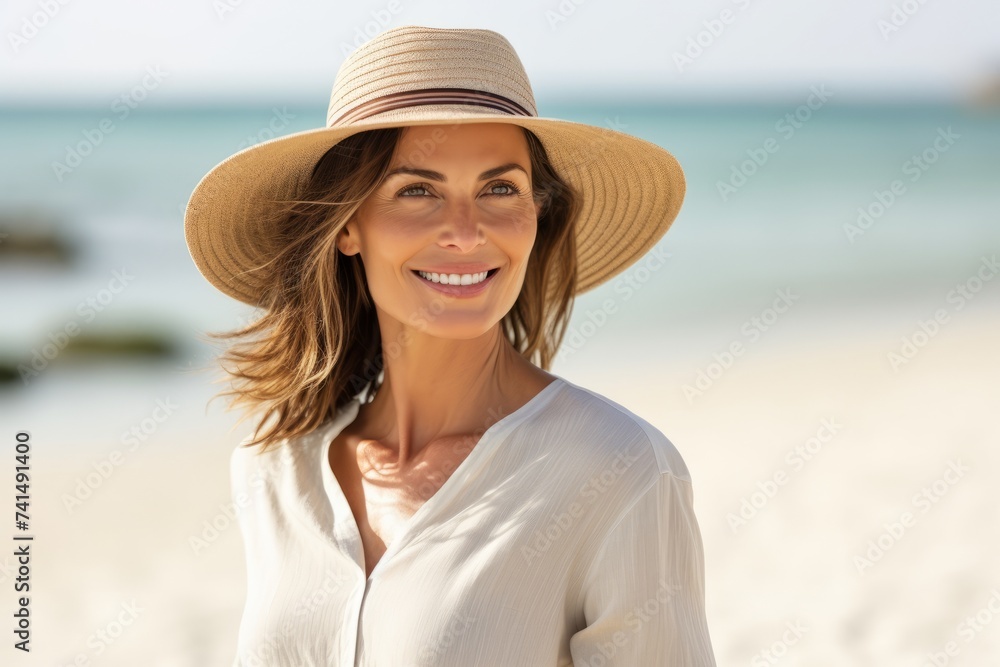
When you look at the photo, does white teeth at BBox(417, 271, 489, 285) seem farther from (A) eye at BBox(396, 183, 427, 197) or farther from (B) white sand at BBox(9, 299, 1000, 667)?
(B) white sand at BBox(9, 299, 1000, 667)

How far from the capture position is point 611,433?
2.20m

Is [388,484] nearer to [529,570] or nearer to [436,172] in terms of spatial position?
[529,570]

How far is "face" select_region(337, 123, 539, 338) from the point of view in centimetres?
224

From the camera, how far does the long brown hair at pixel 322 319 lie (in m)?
2.58

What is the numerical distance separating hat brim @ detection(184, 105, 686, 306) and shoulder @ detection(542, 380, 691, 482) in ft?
1.78

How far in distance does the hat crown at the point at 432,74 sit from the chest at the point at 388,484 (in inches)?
27.2

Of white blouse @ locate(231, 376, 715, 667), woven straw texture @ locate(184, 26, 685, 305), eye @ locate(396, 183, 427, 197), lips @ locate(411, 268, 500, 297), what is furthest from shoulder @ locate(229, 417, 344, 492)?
eye @ locate(396, 183, 427, 197)

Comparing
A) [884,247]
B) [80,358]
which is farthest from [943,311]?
[80,358]

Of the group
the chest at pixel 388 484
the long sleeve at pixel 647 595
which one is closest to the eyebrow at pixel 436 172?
the chest at pixel 388 484

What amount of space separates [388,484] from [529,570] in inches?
17.3

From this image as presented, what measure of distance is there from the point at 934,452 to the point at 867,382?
56.3 inches

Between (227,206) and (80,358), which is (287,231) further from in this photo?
(80,358)

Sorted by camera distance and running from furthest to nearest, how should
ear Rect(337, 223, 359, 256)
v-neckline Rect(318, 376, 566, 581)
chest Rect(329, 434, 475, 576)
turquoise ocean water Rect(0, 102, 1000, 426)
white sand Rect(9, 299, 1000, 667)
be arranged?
turquoise ocean water Rect(0, 102, 1000, 426)
white sand Rect(9, 299, 1000, 667)
ear Rect(337, 223, 359, 256)
chest Rect(329, 434, 475, 576)
v-neckline Rect(318, 376, 566, 581)

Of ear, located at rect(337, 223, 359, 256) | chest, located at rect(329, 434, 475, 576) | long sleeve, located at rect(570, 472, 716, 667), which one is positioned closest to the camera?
long sleeve, located at rect(570, 472, 716, 667)
